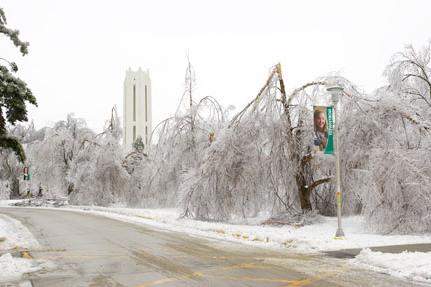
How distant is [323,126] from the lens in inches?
630


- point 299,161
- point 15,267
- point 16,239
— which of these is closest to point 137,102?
point 299,161

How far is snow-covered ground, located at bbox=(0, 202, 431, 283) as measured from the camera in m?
9.45

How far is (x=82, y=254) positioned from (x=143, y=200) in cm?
2736

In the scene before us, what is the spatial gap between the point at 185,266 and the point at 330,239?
5843 millimetres

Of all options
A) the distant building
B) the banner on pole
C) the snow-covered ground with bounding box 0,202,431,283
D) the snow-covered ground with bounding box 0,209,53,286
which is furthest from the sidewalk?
the distant building

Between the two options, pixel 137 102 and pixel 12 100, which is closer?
pixel 12 100

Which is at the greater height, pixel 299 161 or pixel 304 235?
pixel 299 161

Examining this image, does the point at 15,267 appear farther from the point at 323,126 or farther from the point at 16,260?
the point at 323,126

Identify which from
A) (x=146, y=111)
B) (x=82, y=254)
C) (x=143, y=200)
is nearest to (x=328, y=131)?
(x=82, y=254)

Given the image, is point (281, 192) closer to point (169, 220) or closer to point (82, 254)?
point (169, 220)

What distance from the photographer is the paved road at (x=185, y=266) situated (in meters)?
8.41

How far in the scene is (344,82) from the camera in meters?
19.9

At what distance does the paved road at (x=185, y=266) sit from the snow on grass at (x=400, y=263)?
0.37 meters

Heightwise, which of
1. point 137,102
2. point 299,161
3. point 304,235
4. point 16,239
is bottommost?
point 16,239
